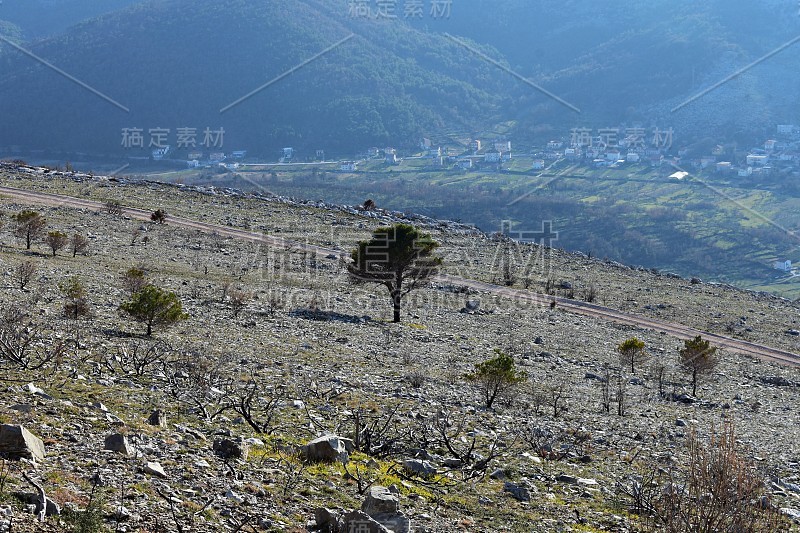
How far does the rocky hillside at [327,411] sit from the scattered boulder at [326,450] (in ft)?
0.08

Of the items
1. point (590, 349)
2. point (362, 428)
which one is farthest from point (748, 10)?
point (362, 428)

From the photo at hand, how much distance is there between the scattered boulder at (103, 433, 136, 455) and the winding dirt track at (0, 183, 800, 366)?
2269 centimetres

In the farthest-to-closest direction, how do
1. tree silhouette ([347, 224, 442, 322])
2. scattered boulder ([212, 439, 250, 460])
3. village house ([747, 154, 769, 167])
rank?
1. village house ([747, 154, 769, 167])
2. tree silhouette ([347, 224, 442, 322])
3. scattered boulder ([212, 439, 250, 460])

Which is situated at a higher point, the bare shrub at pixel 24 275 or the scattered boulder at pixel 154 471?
the bare shrub at pixel 24 275

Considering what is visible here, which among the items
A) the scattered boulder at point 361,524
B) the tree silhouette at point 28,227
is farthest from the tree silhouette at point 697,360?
the tree silhouette at point 28,227

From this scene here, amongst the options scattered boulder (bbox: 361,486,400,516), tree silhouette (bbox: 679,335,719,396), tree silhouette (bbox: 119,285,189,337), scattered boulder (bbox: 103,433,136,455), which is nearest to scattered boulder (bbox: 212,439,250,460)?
scattered boulder (bbox: 103,433,136,455)

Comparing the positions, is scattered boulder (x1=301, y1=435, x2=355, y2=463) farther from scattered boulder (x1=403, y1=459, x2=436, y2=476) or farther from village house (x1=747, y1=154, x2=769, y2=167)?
village house (x1=747, y1=154, x2=769, y2=167)

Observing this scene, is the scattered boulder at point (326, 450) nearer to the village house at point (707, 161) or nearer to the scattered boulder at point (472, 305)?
the scattered boulder at point (472, 305)

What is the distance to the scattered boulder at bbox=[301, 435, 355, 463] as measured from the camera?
7410mm

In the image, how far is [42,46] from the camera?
14875cm

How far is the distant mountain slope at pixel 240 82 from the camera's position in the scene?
131m

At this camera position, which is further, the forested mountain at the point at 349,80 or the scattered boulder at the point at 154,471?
the forested mountain at the point at 349,80

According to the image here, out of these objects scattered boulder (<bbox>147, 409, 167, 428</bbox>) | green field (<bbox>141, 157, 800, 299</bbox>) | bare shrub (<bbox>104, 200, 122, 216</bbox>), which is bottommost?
scattered boulder (<bbox>147, 409, 167, 428</bbox>)

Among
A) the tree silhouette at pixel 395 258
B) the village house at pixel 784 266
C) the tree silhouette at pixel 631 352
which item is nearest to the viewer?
the tree silhouette at pixel 631 352
